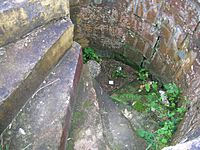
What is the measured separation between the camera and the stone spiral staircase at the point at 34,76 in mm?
3365

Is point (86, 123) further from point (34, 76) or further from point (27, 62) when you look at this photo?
point (27, 62)

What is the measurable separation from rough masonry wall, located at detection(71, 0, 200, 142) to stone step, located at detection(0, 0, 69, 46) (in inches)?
53.9

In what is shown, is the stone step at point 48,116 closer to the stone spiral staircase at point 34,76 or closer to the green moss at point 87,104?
the stone spiral staircase at point 34,76

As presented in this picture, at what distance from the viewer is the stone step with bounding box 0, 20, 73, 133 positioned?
3.33m

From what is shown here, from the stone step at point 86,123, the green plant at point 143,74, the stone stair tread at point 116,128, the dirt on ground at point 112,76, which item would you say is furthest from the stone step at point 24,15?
the green plant at point 143,74

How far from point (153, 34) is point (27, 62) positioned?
Answer: 2150 millimetres

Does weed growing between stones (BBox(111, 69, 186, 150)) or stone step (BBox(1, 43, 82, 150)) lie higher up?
stone step (BBox(1, 43, 82, 150))

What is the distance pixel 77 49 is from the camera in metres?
4.08

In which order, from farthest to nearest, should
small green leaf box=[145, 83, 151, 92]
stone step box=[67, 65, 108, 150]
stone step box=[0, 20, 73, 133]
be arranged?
1. small green leaf box=[145, 83, 151, 92]
2. stone step box=[67, 65, 108, 150]
3. stone step box=[0, 20, 73, 133]

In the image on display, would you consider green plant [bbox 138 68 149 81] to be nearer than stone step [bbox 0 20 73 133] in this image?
No

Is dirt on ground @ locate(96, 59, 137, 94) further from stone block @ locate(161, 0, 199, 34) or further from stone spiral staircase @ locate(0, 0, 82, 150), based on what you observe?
stone spiral staircase @ locate(0, 0, 82, 150)

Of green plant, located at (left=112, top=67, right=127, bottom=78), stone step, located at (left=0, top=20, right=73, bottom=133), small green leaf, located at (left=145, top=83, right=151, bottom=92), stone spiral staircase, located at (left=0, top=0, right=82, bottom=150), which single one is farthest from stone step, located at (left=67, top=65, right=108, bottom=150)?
green plant, located at (left=112, top=67, right=127, bottom=78)

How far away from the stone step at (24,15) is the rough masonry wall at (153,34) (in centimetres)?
137

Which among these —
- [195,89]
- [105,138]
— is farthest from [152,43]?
[105,138]
